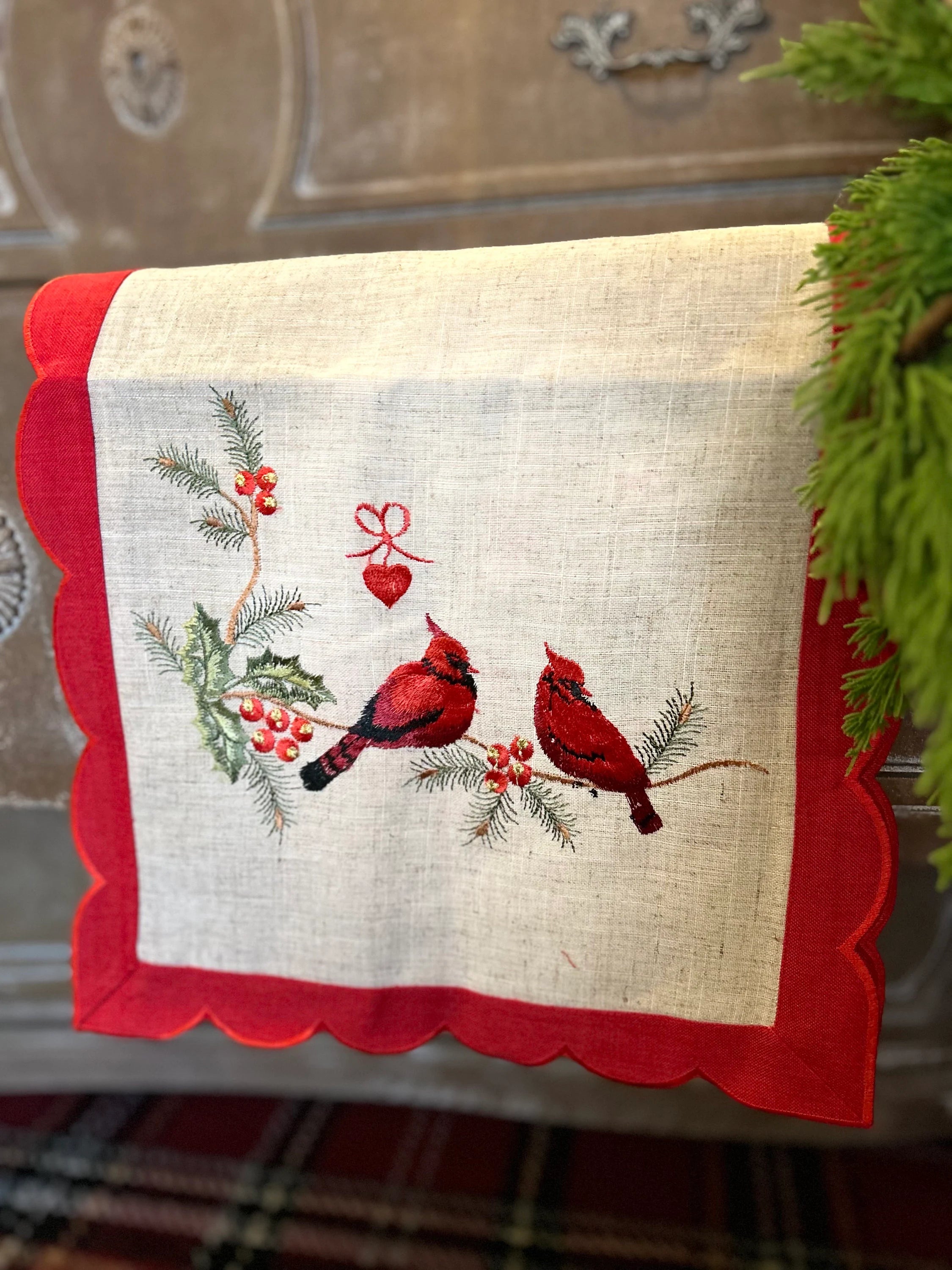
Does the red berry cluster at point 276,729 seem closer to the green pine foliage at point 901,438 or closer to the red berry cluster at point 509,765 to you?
the red berry cluster at point 509,765

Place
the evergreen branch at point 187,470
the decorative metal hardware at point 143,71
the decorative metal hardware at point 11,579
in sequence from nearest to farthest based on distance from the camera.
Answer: the evergreen branch at point 187,470
the decorative metal hardware at point 11,579
the decorative metal hardware at point 143,71

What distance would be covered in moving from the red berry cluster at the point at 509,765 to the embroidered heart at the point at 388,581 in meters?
0.12

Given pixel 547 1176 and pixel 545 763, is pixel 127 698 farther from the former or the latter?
pixel 547 1176

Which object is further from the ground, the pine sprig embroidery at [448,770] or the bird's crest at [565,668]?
the bird's crest at [565,668]

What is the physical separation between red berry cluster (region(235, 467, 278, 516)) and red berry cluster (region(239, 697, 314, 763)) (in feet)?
0.43

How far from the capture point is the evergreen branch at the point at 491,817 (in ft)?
1.79

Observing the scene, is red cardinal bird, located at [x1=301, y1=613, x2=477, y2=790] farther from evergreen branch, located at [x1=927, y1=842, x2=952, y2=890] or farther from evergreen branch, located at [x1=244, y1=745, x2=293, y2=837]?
evergreen branch, located at [x1=927, y1=842, x2=952, y2=890]

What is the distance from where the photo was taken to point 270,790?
573 millimetres

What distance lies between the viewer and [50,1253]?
0.90m

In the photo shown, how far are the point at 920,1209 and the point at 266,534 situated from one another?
104cm

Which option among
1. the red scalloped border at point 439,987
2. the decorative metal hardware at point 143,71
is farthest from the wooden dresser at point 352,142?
the red scalloped border at point 439,987

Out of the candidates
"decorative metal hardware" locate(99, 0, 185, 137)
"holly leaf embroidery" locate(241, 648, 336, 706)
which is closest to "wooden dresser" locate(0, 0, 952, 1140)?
"decorative metal hardware" locate(99, 0, 185, 137)

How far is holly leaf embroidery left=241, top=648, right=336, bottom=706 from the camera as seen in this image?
555 mm

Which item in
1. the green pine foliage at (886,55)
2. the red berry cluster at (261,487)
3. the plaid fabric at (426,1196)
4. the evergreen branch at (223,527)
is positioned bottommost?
the plaid fabric at (426,1196)
